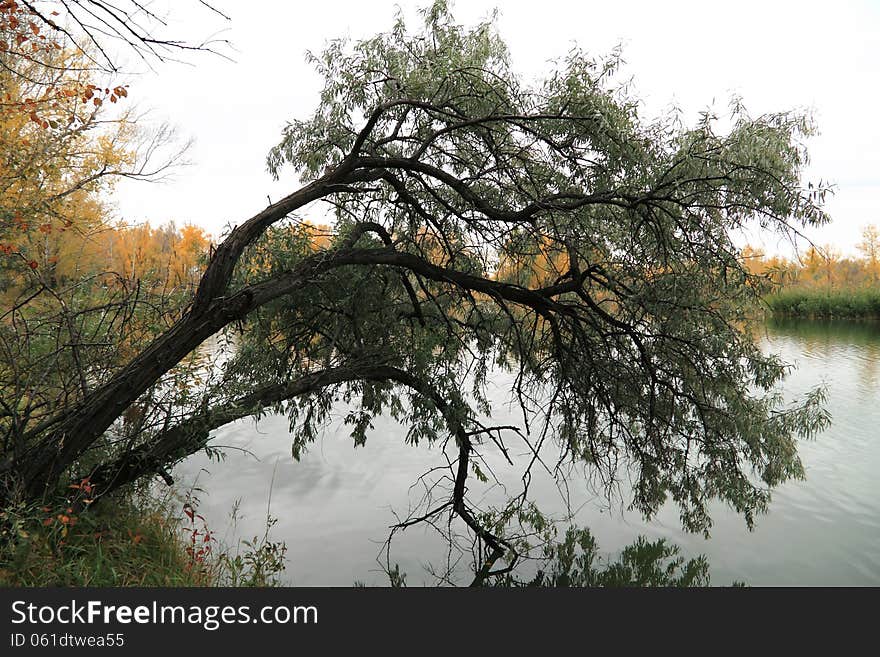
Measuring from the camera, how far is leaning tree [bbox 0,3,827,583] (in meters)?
4.80

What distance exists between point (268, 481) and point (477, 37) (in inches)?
260

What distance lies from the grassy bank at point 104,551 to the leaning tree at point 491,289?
30cm

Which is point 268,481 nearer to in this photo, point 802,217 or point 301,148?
point 301,148

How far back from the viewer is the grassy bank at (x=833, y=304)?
86.4 feet

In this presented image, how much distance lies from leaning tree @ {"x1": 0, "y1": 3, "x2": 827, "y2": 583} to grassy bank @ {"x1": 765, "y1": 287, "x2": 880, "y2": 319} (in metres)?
23.4

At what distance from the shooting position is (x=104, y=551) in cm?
475

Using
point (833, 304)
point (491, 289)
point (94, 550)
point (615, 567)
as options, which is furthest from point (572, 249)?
point (833, 304)

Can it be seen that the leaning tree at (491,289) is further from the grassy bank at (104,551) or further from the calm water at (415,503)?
the calm water at (415,503)

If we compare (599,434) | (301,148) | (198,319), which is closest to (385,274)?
(301,148)

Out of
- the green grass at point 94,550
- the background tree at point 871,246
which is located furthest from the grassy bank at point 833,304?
the green grass at point 94,550

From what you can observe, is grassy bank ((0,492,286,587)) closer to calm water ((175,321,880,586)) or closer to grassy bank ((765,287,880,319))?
calm water ((175,321,880,586))

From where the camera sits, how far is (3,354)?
505cm

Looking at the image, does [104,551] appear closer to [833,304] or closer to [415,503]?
[415,503]

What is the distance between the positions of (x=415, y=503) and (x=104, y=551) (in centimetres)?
448
